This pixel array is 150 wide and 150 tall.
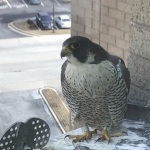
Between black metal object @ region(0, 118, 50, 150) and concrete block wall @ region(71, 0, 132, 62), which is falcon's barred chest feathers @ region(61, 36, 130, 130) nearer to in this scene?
black metal object @ region(0, 118, 50, 150)

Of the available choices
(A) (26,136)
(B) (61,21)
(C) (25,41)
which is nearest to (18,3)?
(B) (61,21)

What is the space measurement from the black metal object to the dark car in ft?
14.2

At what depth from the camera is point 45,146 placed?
3.76 feet

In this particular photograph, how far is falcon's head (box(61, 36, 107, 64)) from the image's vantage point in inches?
43.3

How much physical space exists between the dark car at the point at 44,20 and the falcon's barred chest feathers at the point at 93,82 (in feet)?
13.7

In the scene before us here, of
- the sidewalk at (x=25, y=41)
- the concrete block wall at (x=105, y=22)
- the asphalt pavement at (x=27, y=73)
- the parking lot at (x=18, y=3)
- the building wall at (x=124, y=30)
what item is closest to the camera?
the building wall at (x=124, y=30)

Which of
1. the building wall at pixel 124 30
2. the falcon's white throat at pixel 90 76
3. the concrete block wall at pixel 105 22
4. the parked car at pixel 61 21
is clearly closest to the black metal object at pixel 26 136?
the falcon's white throat at pixel 90 76

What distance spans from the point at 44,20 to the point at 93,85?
4.50 m

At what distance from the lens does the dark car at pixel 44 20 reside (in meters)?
5.36

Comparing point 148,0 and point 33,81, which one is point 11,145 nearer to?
point 148,0

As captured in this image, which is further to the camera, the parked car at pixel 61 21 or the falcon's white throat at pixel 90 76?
the parked car at pixel 61 21

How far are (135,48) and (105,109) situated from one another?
373 millimetres

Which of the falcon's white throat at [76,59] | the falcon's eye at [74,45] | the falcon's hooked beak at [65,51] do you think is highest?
the falcon's eye at [74,45]

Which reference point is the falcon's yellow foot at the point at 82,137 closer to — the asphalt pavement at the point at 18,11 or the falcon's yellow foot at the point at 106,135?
the falcon's yellow foot at the point at 106,135
